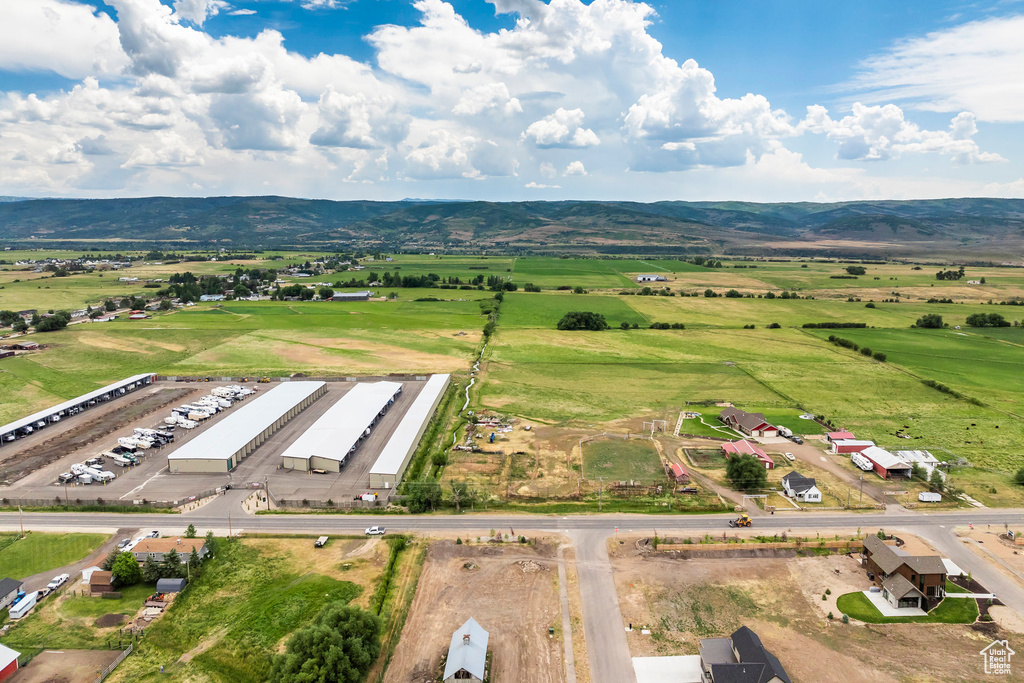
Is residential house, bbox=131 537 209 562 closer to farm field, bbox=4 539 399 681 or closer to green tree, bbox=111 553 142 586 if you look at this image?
green tree, bbox=111 553 142 586

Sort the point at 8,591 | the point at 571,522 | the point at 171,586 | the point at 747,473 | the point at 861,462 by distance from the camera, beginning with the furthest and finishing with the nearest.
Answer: the point at 861,462, the point at 747,473, the point at 571,522, the point at 171,586, the point at 8,591

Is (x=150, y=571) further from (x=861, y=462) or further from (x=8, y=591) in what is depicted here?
(x=861, y=462)

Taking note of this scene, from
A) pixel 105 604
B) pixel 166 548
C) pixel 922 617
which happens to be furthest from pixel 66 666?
pixel 922 617

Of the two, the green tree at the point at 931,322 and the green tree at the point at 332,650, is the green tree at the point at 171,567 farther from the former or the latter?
the green tree at the point at 931,322

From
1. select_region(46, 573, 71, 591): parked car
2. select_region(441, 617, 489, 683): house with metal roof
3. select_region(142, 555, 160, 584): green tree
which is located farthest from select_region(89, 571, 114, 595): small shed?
select_region(441, 617, 489, 683): house with metal roof

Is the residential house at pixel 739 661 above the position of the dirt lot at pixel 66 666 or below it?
above

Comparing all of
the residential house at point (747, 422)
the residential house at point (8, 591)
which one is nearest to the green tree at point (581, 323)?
the residential house at point (747, 422)
